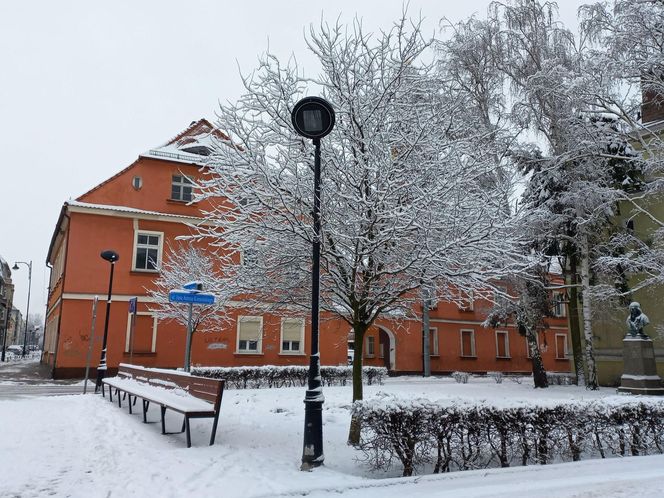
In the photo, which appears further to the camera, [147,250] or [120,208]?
[147,250]

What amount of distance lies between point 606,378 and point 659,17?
45.9ft

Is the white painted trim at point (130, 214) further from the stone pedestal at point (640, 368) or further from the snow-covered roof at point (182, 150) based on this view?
the stone pedestal at point (640, 368)

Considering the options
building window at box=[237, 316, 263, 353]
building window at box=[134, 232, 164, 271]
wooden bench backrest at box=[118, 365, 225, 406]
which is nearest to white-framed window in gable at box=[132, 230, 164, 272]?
building window at box=[134, 232, 164, 271]

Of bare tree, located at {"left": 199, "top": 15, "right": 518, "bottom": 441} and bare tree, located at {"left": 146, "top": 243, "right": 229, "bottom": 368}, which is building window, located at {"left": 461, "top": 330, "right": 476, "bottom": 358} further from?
bare tree, located at {"left": 199, "top": 15, "right": 518, "bottom": 441}

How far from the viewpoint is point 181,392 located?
28.6ft

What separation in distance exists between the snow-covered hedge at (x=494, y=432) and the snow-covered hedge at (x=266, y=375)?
11.5 metres

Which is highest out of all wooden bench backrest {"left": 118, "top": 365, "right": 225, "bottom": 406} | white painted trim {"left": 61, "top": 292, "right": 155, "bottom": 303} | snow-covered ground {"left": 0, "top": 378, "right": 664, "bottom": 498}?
white painted trim {"left": 61, "top": 292, "right": 155, "bottom": 303}

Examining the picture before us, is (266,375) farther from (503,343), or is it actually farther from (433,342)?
(503,343)

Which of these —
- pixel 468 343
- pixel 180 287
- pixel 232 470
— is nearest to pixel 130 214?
pixel 180 287

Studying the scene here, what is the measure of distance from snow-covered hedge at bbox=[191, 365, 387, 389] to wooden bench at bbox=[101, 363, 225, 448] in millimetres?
5498

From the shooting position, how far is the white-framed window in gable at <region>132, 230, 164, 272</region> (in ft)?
81.8

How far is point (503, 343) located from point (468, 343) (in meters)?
3.35

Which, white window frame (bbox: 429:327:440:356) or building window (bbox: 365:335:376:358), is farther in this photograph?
building window (bbox: 365:335:376:358)

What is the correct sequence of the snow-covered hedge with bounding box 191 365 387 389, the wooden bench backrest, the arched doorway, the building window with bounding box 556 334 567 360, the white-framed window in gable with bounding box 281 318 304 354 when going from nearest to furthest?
the wooden bench backrest
the snow-covered hedge with bounding box 191 365 387 389
the white-framed window in gable with bounding box 281 318 304 354
the arched doorway
the building window with bounding box 556 334 567 360
